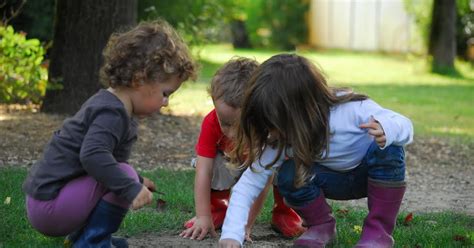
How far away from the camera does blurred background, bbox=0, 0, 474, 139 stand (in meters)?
7.84

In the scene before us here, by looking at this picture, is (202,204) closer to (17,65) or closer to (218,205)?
(218,205)

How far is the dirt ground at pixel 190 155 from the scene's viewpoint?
5342 mm

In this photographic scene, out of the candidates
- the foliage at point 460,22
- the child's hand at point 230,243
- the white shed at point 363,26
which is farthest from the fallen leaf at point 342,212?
the white shed at point 363,26

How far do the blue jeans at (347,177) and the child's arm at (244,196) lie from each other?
0.10m

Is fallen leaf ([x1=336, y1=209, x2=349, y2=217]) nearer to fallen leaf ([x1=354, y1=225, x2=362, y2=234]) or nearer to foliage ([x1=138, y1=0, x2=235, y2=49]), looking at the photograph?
fallen leaf ([x1=354, y1=225, x2=362, y2=234])

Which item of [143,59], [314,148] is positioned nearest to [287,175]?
[314,148]

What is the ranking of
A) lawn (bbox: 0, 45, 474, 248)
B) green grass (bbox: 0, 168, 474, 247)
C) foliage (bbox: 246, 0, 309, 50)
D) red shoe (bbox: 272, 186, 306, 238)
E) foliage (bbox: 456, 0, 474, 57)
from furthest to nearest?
foliage (bbox: 246, 0, 309, 50)
foliage (bbox: 456, 0, 474, 57)
red shoe (bbox: 272, 186, 306, 238)
lawn (bbox: 0, 45, 474, 248)
green grass (bbox: 0, 168, 474, 247)

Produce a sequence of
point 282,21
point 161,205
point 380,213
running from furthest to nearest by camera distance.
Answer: point 282,21 → point 161,205 → point 380,213

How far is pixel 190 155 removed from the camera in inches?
271

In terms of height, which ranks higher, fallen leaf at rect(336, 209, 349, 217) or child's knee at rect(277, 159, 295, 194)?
child's knee at rect(277, 159, 295, 194)

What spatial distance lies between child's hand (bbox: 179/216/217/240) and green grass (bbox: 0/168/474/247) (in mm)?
172

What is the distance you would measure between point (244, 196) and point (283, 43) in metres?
23.0

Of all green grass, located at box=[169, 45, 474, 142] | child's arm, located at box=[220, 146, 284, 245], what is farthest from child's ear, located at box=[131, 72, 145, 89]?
green grass, located at box=[169, 45, 474, 142]

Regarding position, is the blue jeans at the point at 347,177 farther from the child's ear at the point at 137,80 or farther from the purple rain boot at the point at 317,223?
the child's ear at the point at 137,80
